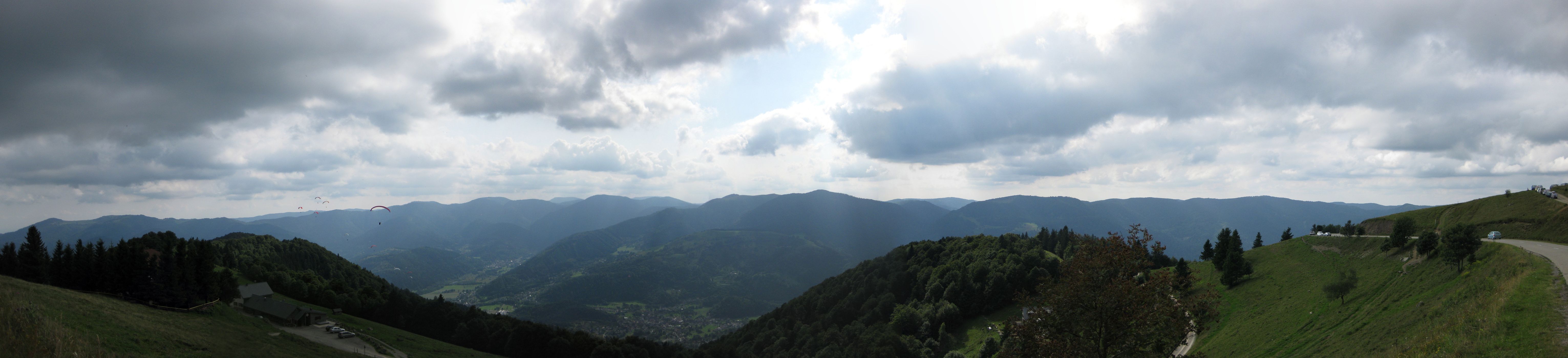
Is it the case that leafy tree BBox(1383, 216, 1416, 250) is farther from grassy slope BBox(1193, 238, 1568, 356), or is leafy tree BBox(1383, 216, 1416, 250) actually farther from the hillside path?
the hillside path

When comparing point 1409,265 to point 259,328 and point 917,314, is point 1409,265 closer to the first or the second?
point 917,314

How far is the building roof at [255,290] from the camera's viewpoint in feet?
202

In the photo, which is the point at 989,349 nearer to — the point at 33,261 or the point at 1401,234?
the point at 1401,234

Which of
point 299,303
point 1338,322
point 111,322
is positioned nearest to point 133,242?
point 299,303

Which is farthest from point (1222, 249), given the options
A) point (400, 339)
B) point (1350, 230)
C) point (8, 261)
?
point (8, 261)

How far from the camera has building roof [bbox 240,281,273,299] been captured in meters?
61.7

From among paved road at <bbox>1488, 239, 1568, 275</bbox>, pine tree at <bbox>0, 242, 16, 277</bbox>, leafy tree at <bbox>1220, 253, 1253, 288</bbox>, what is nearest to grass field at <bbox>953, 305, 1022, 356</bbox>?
leafy tree at <bbox>1220, 253, 1253, 288</bbox>

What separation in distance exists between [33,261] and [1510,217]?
446 feet

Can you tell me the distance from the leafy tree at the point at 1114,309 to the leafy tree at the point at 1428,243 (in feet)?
99.8

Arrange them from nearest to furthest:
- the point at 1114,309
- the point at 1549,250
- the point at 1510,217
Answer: the point at 1114,309 → the point at 1549,250 → the point at 1510,217

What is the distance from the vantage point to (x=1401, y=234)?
37250mm

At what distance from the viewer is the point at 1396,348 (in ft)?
65.4

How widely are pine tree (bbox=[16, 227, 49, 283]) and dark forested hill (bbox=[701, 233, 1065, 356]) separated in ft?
261

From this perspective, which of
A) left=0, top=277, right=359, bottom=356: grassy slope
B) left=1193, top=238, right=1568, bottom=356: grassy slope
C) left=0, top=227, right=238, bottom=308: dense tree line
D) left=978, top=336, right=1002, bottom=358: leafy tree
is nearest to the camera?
left=1193, top=238, right=1568, bottom=356: grassy slope
